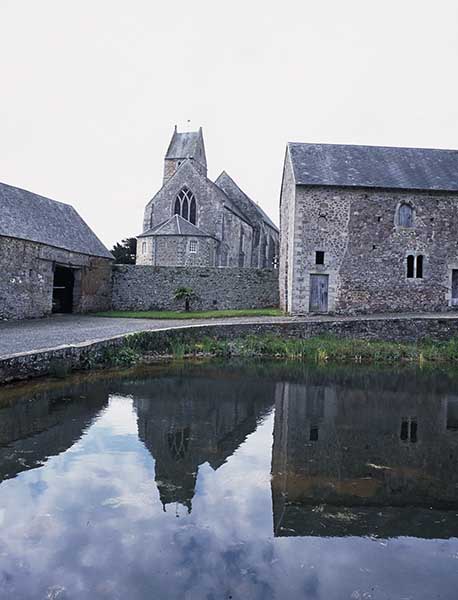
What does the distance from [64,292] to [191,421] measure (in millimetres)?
19329

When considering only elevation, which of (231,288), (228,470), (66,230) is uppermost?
(66,230)

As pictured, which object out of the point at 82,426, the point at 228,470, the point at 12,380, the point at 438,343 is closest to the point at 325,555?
the point at 228,470

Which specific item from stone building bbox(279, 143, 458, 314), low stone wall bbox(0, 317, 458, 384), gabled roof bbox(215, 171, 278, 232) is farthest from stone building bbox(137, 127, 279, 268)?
low stone wall bbox(0, 317, 458, 384)

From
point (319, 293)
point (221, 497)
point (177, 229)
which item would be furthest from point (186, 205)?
point (221, 497)

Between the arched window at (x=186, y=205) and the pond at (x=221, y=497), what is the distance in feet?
90.6

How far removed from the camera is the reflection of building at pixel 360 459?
5227 mm

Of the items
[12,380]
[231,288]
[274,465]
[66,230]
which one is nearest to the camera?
[274,465]

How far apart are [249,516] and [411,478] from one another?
2.29 m

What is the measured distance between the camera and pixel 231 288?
27344 millimetres

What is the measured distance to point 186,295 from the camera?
26375 mm

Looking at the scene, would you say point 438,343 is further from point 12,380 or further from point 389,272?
point 12,380

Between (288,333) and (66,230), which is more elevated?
(66,230)

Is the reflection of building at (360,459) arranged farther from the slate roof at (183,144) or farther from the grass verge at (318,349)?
the slate roof at (183,144)

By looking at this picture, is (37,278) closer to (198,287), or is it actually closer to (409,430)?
(198,287)
